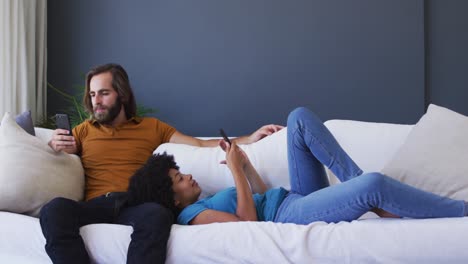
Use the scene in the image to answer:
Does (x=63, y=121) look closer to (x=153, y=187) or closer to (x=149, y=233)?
(x=153, y=187)

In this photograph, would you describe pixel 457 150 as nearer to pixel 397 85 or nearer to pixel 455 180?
pixel 455 180

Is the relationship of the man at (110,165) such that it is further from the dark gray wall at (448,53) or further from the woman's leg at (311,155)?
the dark gray wall at (448,53)

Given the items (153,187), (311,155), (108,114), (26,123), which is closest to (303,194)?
(311,155)

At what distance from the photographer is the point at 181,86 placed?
11.2 ft

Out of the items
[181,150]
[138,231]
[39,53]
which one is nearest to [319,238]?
[138,231]

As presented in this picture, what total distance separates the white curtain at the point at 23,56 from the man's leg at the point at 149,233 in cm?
174

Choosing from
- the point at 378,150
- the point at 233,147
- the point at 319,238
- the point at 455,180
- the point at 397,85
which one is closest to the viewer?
the point at 319,238

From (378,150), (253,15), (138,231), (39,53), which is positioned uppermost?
(253,15)

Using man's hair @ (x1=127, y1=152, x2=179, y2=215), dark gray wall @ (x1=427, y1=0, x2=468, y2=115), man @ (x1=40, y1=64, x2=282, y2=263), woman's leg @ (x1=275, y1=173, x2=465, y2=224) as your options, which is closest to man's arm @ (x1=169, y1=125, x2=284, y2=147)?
man @ (x1=40, y1=64, x2=282, y2=263)

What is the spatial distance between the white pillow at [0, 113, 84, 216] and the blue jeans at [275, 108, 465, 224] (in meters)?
0.88

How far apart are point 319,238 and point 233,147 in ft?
1.93

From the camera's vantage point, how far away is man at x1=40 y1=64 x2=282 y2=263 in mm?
1632

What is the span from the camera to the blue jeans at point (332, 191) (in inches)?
63.3

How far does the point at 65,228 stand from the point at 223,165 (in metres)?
0.86
